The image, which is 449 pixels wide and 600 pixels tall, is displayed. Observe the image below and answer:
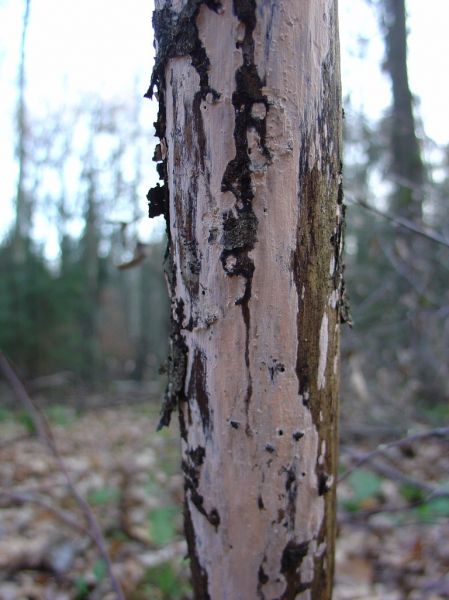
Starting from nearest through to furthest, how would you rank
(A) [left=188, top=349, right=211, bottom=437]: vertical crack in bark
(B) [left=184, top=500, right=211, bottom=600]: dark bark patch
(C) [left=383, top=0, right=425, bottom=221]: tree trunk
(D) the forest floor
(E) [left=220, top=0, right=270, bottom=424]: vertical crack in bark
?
1. (E) [left=220, top=0, right=270, bottom=424]: vertical crack in bark
2. (A) [left=188, top=349, right=211, bottom=437]: vertical crack in bark
3. (B) [left=184, top=500, right=211, bottom=600]: dark bark patch
4. (D) the forest floor
5. (C) [left=383, top=0, right=425, bottom=221]: tree trunk

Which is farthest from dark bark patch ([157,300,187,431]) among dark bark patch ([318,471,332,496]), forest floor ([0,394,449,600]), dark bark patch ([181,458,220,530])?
forest floor ([0,394,449,600])

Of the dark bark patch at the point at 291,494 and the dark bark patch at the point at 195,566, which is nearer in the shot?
the dark bark patch at the point at 291,494

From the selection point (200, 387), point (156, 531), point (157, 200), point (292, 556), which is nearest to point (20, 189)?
point (156, 531)

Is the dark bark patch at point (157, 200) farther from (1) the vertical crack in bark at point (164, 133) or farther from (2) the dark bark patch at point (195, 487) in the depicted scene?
(2) the dark bark patch at point (195, 487)

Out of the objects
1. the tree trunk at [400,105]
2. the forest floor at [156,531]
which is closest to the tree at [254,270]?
the forest floor at [156,531]

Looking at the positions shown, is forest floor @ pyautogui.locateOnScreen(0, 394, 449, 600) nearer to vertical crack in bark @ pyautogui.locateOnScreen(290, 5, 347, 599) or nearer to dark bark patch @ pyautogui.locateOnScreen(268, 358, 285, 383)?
vertical crack in bark @ pyautogui.locateOnScreen(290, 5, 347, 599)

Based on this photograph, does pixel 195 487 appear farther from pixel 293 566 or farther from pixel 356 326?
pixel 356 326

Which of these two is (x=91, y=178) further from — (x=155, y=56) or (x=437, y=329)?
(x=155, y=56)
